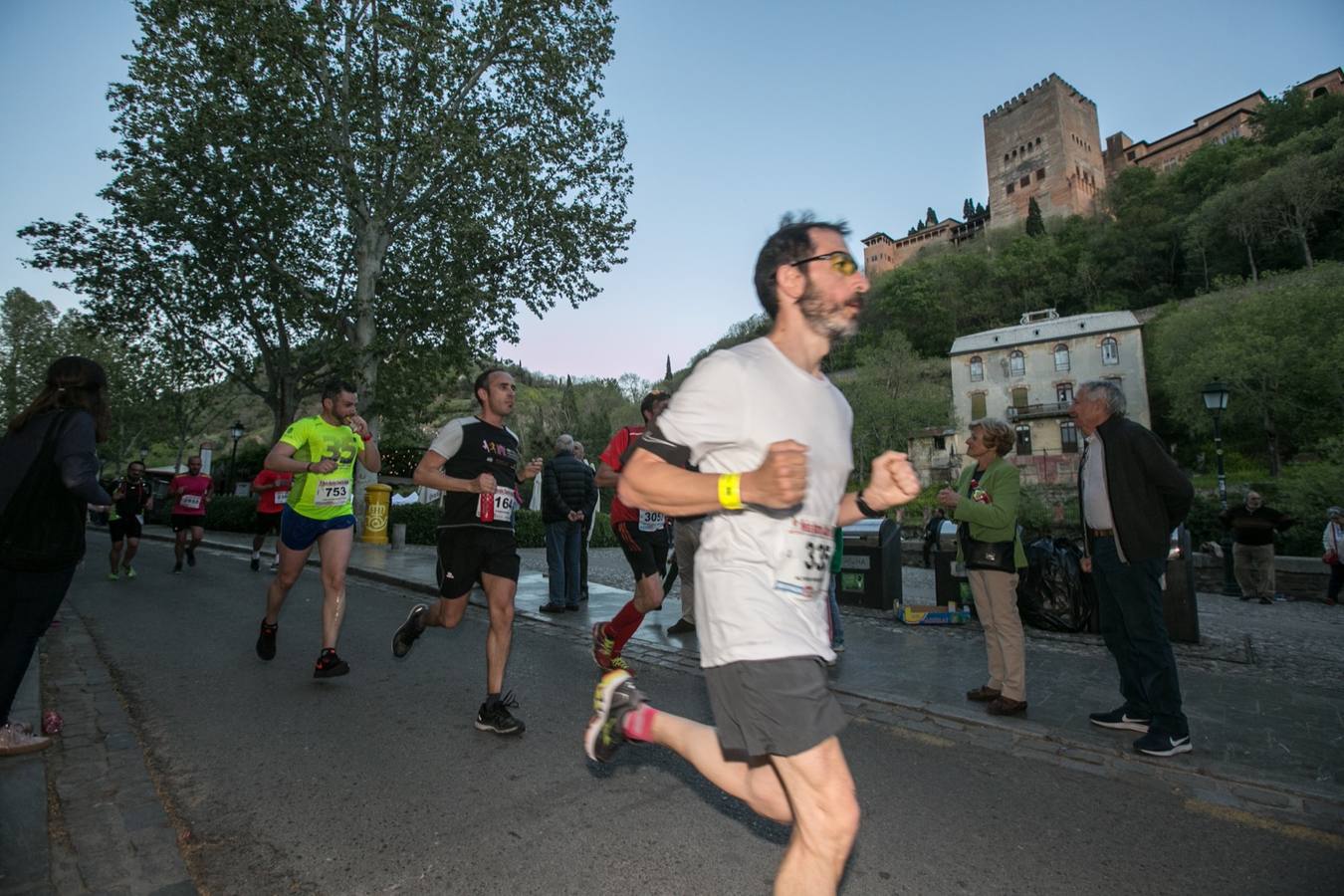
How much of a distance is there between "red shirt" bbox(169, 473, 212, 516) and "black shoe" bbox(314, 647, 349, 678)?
29.7ft

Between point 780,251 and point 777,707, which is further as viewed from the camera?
point 780,251

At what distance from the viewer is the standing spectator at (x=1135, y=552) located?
3715 millimetres

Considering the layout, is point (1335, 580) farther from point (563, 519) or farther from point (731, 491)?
point (731, 491)

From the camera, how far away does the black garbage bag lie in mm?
7211

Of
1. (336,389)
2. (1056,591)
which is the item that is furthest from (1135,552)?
(336,389)

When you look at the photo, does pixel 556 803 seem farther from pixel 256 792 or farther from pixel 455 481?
pixel 455 481

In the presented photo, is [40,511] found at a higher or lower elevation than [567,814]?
higher

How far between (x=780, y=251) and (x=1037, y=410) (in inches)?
2498

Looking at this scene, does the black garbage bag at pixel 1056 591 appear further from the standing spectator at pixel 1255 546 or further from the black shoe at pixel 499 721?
the standing spectator at pixel 1255 546

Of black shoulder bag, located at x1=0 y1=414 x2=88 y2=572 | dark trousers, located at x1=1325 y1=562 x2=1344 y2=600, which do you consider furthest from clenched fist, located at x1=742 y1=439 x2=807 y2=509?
dark trousers, located at x1=1325 y1=562 x2=1344 y2=600

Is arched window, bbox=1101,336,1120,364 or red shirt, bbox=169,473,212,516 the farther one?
arched window, bbox=1101,336,1120,364

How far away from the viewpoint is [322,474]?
4.95 meters

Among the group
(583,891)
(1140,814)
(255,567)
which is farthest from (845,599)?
(255,567)

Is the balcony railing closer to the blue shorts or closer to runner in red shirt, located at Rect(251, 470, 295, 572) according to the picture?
runner in red shirt, located at Rect(251, 470, 295, 572)
